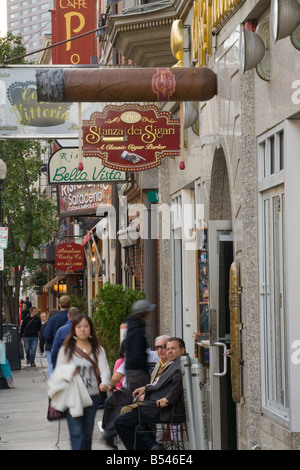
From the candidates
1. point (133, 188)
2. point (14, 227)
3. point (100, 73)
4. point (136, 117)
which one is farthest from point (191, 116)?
point (14, 227)

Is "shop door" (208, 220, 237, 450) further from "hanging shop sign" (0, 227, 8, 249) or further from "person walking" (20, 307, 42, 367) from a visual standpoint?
"person walking" (20, 307, 42, 367)

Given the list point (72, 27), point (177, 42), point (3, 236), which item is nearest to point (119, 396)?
point (177, 42)

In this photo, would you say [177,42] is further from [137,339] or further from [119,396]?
[119,396]

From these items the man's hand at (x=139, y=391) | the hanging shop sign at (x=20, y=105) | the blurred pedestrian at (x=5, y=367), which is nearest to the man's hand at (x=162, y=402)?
the man's hand at (x=139, y=391)

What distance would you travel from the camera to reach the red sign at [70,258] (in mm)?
37500

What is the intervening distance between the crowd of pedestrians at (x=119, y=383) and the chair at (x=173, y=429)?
0.18 ft

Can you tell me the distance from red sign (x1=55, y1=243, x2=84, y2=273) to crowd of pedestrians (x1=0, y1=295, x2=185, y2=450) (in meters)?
25.1

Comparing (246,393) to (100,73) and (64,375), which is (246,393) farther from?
(100,73)

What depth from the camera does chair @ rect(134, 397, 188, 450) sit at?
10.1 m

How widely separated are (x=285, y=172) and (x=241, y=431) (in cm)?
299

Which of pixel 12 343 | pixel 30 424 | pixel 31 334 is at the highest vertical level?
pixel 31 334

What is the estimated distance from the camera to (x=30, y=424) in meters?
14.6

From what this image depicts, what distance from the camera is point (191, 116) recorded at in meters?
12.9

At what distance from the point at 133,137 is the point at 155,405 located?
361 cm
